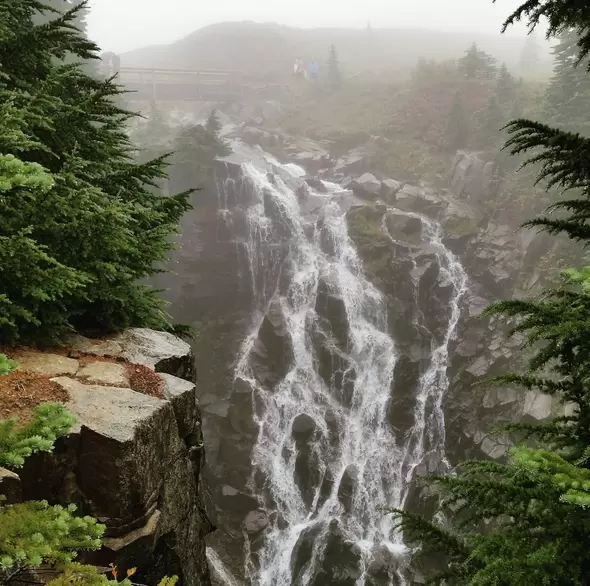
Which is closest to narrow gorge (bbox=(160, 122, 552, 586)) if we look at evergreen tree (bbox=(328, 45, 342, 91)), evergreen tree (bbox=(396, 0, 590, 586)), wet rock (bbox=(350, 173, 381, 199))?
wet rock (bbox=(350, 173, 381, 199))

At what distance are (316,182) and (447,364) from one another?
629 inches

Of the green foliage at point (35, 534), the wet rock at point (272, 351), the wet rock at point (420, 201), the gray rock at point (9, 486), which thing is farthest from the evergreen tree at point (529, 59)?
the green foliage at point (35, 534)

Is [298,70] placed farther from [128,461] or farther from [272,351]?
[128,461]

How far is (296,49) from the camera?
206 ft

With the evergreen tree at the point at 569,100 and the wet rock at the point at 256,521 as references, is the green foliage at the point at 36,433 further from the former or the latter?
the evergreen tree at the point at 569,100

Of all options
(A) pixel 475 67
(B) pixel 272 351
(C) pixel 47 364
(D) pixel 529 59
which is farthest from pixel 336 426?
(D) pixel 529 59

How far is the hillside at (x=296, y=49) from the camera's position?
5937 cm

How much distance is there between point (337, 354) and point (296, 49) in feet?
175

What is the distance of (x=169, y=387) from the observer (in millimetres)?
6773

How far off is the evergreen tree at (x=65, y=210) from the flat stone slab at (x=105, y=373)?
2.44 feet

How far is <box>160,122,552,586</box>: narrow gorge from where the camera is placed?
1967cm

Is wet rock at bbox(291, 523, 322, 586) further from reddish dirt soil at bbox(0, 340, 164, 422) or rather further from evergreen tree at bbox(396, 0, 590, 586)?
evergreen tree at bbox(396, 0, 590, 586)

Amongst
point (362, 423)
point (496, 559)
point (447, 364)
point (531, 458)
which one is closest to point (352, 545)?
point (362, 423)

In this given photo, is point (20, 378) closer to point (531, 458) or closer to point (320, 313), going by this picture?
point (531, 458)
